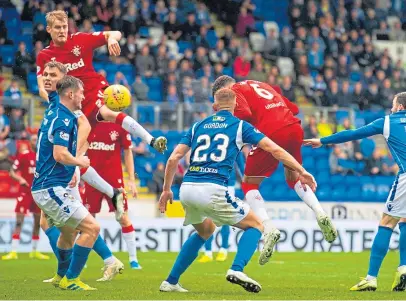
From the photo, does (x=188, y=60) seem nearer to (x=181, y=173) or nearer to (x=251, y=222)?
(x=181, y=173)

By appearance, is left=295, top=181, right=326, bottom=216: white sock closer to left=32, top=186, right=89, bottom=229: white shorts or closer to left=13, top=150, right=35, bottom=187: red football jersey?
left=32, top=186, right=89, bottom=229: white shorts

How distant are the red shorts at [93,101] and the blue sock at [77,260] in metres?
2.69

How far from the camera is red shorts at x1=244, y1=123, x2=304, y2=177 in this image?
12.2 m

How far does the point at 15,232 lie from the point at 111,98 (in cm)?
622

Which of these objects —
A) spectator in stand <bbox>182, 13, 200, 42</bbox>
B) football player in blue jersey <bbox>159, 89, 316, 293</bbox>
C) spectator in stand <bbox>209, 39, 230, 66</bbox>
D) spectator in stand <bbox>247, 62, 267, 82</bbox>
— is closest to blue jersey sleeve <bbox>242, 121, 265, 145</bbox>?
football player in blue jersey <bbox>159, 89, 316, 293</bbox>

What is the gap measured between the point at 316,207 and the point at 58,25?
3.91 meters

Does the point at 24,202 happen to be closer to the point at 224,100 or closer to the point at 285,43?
the point at 224,100

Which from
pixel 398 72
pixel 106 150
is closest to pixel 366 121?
pixel 398 72

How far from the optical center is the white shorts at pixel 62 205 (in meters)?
10.3

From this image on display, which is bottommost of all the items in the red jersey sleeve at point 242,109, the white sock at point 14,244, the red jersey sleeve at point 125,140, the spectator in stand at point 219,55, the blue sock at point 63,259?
the white sock at point 14,244

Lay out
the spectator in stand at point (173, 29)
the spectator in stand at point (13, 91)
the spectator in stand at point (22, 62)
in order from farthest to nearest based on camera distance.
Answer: the spectator in stand at point (173, 29)
the spectator in stand at point (22, 62)
the spectator in stand at point (13, 91)

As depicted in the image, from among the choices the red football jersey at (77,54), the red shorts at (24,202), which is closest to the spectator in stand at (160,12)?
the red shorts at (24,202)

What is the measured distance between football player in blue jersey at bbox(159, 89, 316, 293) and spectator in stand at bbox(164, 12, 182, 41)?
15.8 metres

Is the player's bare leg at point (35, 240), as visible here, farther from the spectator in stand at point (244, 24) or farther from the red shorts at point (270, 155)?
the spectator in stand at point (244, 24)
